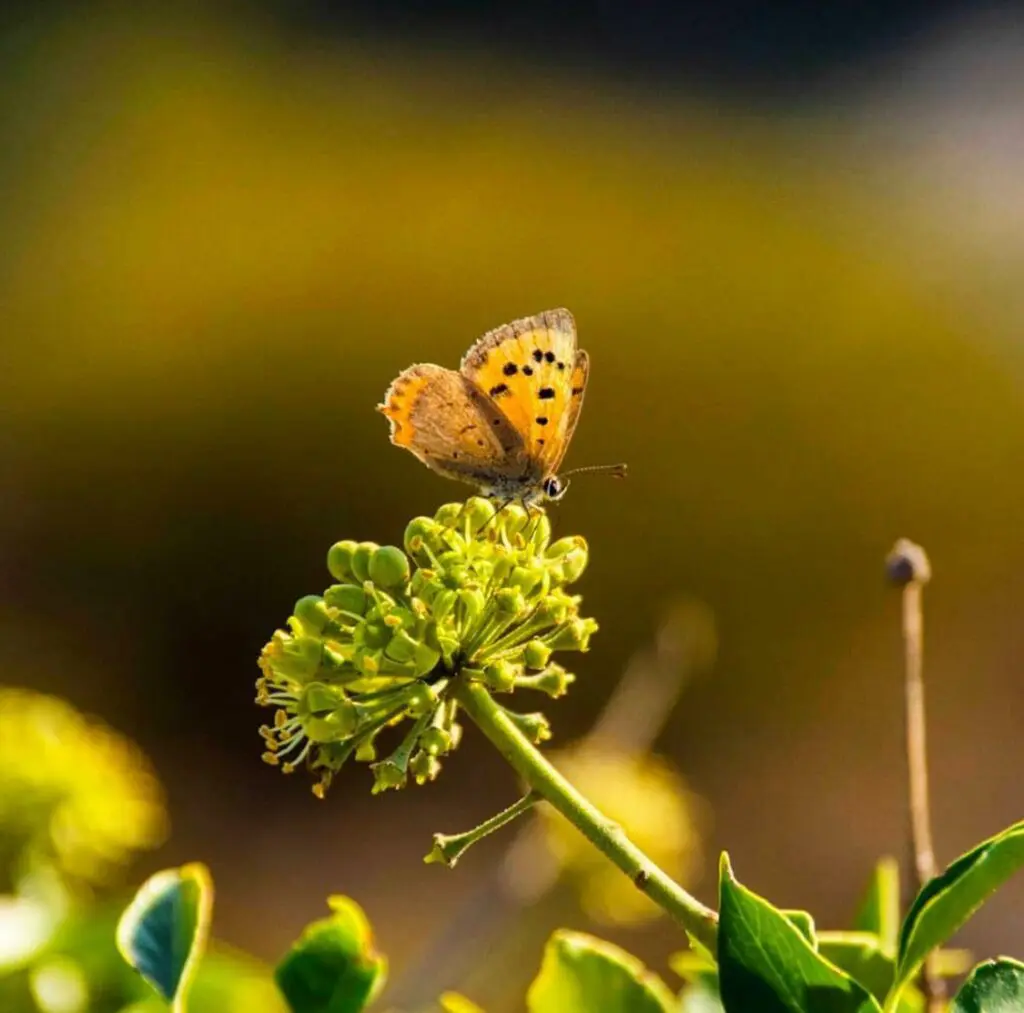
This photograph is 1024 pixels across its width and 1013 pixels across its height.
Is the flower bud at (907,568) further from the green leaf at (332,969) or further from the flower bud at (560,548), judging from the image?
the green leaf at (332,969)

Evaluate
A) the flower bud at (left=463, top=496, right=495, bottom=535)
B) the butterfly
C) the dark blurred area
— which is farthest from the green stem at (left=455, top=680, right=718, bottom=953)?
the dark blurred area

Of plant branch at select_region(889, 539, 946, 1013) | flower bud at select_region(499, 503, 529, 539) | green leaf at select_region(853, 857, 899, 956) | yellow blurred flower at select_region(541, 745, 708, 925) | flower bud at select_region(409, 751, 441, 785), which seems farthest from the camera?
yellow blurred flower at select_region(541, 745, 708, 925)

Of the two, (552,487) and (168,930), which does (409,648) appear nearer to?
(168,930)

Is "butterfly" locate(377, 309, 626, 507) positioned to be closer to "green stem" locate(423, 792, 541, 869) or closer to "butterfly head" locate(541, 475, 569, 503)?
"butterfly head" locate(541, 475, 569, 503)

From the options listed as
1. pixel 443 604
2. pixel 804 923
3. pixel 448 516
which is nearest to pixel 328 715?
pixel 443 604

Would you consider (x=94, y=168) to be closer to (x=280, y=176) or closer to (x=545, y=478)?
(x=280, y=176)
